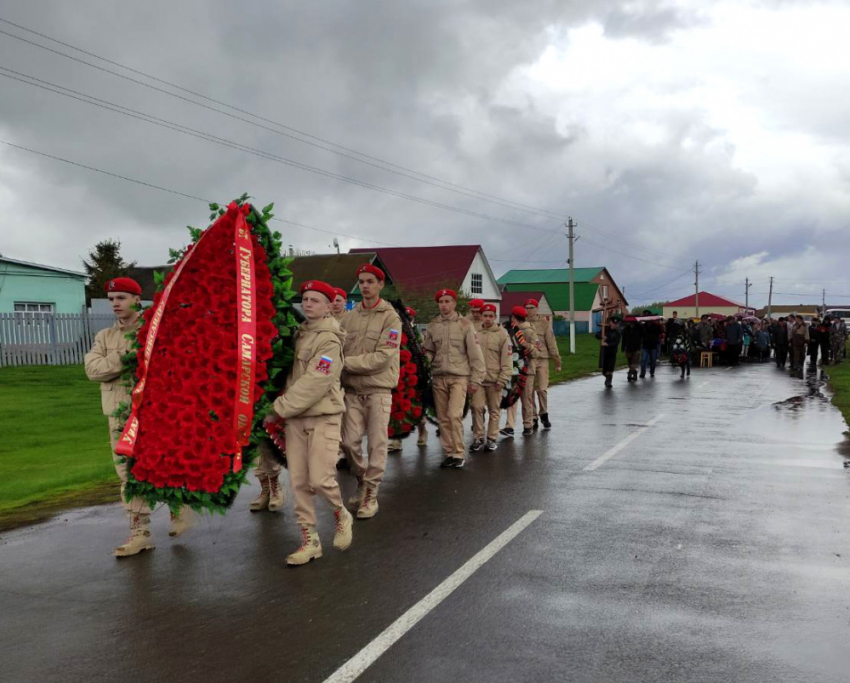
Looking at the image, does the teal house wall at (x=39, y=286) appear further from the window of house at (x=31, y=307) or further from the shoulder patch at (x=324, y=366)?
the shoulder patch at (x=324, y=366)

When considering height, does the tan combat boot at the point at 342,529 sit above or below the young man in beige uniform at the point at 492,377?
below

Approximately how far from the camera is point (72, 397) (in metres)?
17.0

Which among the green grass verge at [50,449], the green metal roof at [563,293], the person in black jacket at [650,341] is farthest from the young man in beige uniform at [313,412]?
the green metal roof at [563,293]

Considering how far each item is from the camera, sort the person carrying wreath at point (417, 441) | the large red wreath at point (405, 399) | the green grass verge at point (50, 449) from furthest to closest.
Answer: the person carrying wreath at point (417, 441), the large red wreath at point (405, 399), the green grass verge at point (50, 449)

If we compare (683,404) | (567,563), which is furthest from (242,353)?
(683,404)

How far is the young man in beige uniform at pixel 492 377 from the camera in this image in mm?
10781

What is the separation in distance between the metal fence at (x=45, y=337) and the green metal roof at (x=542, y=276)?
6665 centimetres

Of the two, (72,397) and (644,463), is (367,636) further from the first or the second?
(72,397)

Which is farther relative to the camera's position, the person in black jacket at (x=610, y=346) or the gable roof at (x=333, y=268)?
the gable roof at (x=333, y=268)

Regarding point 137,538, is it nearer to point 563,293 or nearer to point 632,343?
point 632,343

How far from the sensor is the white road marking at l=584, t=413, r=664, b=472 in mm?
9430

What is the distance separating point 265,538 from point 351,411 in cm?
128

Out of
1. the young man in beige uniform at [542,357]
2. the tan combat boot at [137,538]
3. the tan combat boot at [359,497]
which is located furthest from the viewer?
the young man in beige uniform at [542,357]

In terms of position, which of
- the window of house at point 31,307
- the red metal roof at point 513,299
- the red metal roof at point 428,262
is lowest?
the window of house at point 31,307
